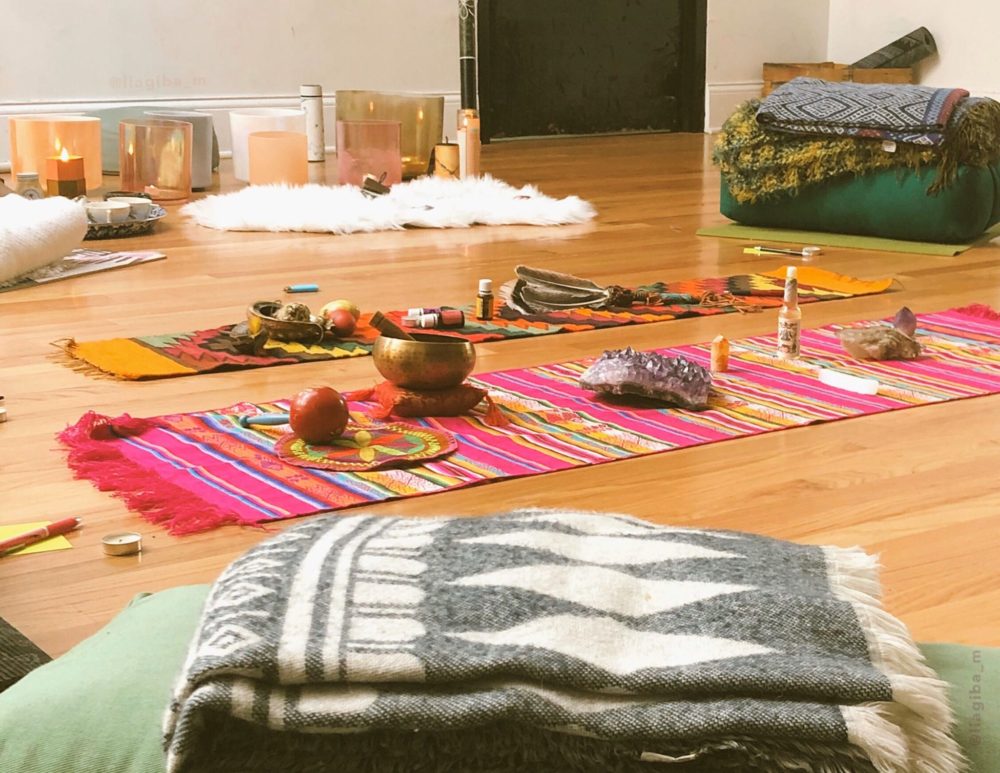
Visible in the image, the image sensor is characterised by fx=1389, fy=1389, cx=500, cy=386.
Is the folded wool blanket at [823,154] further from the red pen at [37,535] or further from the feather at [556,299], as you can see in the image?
the red pen at [37,535]

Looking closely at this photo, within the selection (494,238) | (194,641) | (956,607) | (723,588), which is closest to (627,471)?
(956,607)

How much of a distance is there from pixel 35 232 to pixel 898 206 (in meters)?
2.22

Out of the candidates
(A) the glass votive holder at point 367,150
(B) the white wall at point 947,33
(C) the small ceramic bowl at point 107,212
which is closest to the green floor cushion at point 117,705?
(C) the small ceramic bowl at point 107,212

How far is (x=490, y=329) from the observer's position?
8.93 feet

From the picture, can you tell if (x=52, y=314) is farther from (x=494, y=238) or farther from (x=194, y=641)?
(x=194, y=641)

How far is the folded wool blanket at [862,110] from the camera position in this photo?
360 cm

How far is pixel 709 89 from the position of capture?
712 cm

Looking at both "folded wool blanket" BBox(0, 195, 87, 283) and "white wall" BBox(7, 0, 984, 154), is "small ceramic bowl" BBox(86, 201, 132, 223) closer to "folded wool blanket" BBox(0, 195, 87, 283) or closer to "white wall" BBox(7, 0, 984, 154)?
"folded wool blanket" BBox(0, 195, 87, 283)

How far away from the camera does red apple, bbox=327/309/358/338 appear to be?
8.53 ft

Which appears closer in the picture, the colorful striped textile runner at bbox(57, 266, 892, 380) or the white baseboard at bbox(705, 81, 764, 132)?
the colorful striped textile runner at bbox(57, 266, 892, 380)

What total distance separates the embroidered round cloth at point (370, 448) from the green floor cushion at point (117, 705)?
0.74m

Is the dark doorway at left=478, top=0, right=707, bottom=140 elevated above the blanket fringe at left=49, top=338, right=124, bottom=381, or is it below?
above

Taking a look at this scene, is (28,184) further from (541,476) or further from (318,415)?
(541,476)

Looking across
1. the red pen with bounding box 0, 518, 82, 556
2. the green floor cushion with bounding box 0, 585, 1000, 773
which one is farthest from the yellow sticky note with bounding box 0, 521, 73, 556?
the green floor cushion with bounding box 0, 585, 1000, 773
